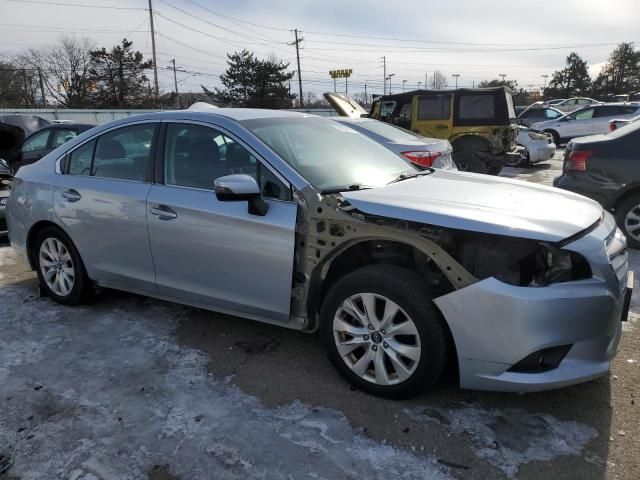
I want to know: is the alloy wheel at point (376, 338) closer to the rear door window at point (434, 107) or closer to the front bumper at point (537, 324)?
the front bumper at point (537, 324)

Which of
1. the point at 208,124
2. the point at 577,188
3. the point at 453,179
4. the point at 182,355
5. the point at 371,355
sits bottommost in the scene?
the point at 182,355

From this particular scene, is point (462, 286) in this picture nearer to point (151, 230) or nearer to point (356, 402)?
point (356, 402)

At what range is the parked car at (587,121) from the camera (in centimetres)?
1747

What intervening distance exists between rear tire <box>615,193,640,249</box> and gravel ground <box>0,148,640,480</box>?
242 centimetres

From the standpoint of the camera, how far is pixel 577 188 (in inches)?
232

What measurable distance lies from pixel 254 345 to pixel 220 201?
1.05 metres

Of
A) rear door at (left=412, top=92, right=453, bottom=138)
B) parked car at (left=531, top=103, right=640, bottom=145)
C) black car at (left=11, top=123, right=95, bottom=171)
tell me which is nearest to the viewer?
black car at (left=11, top=123, right=95, bottom=171)

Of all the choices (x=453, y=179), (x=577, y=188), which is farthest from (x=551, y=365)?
(x=577, y=188)

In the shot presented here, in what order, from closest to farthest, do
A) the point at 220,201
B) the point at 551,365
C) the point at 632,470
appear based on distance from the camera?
the point at 632,470 < the point at 551,365 < the point at 220,201

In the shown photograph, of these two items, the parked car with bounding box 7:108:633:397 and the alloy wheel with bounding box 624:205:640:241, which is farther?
the alloy wheel with bounding box 624:205:640:241

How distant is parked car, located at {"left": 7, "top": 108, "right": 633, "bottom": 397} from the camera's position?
8.24 feet

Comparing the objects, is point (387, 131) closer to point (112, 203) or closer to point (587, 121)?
point (112, 203)

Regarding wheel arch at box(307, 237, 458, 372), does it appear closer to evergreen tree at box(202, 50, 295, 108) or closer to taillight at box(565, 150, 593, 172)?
taillight at box(565, 150, 593, 172)

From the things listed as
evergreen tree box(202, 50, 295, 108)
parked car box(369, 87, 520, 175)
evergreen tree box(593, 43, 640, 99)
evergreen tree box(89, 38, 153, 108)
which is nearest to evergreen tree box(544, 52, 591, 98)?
evergreen tree box(593, 43, 640, 99)
